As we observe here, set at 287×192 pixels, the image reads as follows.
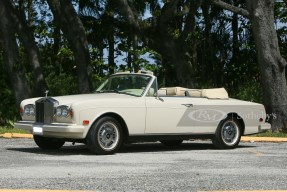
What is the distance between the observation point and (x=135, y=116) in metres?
12.2

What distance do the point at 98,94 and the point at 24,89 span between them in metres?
9.23

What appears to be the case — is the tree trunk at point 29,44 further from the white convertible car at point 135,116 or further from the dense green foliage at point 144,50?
the white convertible car at point 135,116

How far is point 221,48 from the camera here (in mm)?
29453

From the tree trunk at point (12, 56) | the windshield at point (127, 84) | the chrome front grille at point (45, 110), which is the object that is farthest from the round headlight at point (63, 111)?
the tree trunk at point (12, 56)

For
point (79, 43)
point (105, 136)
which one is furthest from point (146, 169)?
point (79, 43)

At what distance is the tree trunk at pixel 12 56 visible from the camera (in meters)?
21.1

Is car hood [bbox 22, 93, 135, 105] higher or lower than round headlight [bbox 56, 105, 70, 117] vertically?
higher

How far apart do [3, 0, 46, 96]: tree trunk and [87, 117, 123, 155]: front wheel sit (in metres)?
10.6

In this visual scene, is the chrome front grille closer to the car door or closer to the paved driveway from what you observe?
the paved driveway

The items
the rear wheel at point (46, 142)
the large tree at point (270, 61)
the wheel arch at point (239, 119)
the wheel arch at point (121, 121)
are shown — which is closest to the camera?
the wheel arch at point (121, 121)

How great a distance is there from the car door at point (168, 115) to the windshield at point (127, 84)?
1.10 feet

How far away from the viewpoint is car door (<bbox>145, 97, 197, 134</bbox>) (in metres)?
12.4

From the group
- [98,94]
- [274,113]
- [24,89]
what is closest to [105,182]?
[98,94]

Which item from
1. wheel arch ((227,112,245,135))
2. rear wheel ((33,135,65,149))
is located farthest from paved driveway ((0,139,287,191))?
wheel arch ((227,112,245,135))
